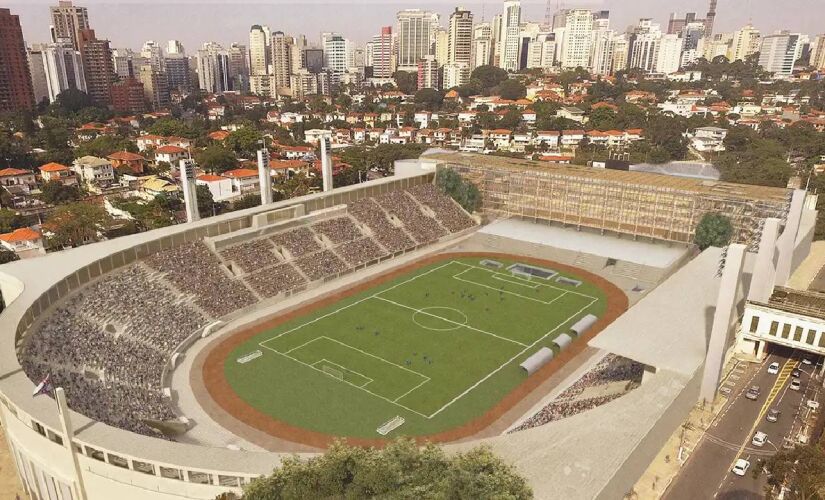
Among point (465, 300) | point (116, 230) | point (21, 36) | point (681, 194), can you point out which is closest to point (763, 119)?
point (681, 194)

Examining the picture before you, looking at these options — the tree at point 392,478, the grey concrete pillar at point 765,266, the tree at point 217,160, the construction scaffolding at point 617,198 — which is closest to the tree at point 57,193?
the tree at point 217,160

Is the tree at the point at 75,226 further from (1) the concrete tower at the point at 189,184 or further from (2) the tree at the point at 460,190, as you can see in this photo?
(2) the tree at the point at 460,190

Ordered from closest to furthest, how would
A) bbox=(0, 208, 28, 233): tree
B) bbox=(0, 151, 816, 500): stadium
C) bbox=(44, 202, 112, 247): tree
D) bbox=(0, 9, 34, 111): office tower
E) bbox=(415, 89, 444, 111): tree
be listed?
bbox=(0, 151, 816, 500): stadium
bbox=(44, 202, 112, 247): tree
bbox=(0, 208, 28, 233): tree
bbox=(0, 9, 34, 111): office tower
bbox=(415, 89, 444, 111): tree

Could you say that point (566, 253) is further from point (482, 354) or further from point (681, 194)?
point (482, 354)

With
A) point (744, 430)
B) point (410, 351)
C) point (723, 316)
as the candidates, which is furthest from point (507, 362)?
point (744, 430)

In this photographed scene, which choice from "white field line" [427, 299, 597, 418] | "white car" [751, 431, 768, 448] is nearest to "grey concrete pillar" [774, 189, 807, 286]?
"white field line" [427, 299, 597, 418]

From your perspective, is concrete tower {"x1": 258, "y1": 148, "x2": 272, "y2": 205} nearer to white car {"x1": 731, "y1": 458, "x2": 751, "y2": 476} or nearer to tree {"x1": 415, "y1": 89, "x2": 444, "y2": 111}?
white car {"x1": 731, "y1": 458, "x2": 751, "y2": 476}

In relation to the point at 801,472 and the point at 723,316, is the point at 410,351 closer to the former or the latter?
the point at 723,316

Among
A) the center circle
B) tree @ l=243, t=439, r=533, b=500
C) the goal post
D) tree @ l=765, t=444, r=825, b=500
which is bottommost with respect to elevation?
the goal post
